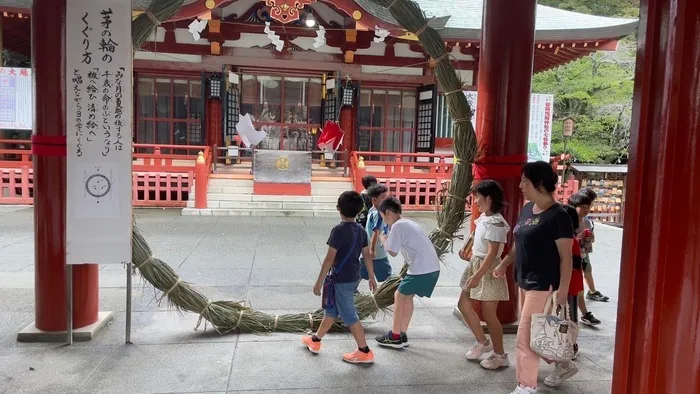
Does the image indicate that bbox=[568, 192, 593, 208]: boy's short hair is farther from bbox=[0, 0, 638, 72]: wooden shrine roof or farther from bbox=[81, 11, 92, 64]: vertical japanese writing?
bbox=[0, 0, 638, 72]: wooden shrine roof

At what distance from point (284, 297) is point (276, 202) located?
6552 mm

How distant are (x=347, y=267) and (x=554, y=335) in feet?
4.45

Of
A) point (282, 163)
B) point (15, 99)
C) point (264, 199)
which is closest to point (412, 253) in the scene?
point (264, 199)

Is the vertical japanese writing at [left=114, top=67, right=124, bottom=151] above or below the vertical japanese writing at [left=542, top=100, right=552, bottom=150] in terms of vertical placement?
below

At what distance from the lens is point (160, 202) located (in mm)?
11773

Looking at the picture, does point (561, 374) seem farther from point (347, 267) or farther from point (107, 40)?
point (107, 40)

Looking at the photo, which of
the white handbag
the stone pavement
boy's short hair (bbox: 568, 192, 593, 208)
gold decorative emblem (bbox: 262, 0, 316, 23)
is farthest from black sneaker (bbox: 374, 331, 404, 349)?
gold decorative emblem (bbox: 262, 0, 316, 23)

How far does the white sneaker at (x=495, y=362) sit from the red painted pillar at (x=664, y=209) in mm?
1775

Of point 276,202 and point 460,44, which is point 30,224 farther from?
point 460,44

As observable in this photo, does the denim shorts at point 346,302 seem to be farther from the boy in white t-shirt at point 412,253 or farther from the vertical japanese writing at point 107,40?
the vertical japanese writing at point 107,40

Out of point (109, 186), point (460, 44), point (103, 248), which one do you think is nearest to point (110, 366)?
point (103, 248)

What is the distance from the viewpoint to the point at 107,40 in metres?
→ 3.49

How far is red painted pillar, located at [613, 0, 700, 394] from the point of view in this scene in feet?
4.81

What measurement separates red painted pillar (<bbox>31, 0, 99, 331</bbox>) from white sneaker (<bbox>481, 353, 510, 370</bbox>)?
3.05m
